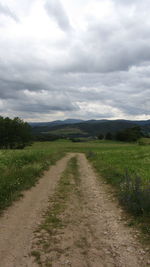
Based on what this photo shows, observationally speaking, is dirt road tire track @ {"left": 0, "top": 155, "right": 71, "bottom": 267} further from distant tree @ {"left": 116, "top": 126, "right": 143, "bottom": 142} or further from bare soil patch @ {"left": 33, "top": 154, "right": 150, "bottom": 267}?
distant tree @ {"left": 116, "top": 126, "right": 143, "bottom": 142}

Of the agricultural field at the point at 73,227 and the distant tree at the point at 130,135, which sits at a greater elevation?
the distant tree at the point at 130,135

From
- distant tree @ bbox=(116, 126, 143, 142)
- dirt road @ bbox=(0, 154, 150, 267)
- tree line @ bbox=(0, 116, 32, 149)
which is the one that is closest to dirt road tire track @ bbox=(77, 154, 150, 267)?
dirt road @ bbox=(0, 154, 150, 267)

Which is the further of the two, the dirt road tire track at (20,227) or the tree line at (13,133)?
the tree line at (13,133)

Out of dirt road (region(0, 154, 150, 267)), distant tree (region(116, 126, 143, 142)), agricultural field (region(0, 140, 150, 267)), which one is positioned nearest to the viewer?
dirt road (region(0, 154, 150, 267))

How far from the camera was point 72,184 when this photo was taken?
44.9 feet

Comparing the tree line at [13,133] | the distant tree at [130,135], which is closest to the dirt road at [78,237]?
the tree line at [13,133]

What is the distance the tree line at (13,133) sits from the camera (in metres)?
70.1

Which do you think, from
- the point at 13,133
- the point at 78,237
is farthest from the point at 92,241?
the point at 13,133

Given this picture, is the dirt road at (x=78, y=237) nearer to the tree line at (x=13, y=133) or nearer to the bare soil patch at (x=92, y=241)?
the bare soil patch at (x=92, y=241)

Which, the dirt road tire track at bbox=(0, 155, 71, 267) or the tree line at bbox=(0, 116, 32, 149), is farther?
the tree line at bbox=(0, 116, 32, 149)

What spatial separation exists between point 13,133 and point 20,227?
6765cm

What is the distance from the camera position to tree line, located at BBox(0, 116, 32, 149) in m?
70.1

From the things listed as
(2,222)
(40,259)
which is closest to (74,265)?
(40,259)

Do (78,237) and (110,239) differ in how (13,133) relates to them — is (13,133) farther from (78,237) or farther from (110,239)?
(110,239)
